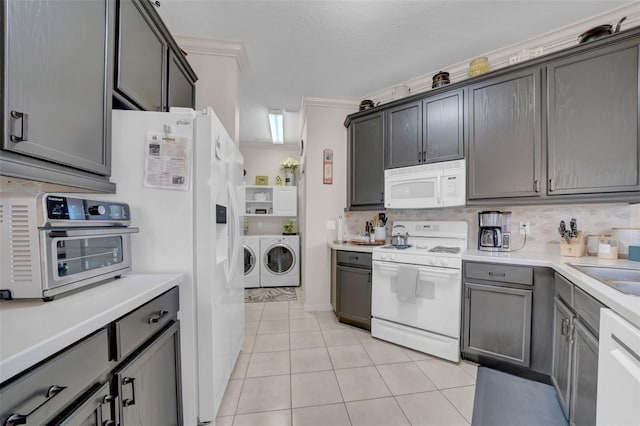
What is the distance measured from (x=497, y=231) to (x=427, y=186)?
0.72 meters

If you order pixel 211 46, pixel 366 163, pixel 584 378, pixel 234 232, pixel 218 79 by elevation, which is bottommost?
pixel 584 378

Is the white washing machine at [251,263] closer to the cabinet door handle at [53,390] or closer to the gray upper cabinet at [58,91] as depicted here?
the gray upper cabinet at [58,91]

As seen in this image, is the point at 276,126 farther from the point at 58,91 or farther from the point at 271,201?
the point at 58,91

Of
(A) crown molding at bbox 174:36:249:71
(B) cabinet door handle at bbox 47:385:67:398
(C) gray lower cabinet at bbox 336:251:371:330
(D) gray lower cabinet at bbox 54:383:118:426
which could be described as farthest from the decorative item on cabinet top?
(B) cabinet door handle at bbox 47:385:67:398

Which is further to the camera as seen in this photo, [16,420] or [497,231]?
[497,231]

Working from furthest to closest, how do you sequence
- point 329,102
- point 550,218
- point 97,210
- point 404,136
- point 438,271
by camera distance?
1. point 329,102
2. point 404,136
3. point 550,218
4. point 438,271
5. point 97,210

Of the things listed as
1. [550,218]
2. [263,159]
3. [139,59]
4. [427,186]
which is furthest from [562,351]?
[263,159]

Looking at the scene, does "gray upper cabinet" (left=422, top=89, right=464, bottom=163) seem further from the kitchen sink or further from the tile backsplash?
the kitchen sink

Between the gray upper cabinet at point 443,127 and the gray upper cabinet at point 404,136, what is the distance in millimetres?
59

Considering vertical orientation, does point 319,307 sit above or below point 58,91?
below

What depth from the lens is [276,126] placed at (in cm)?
417

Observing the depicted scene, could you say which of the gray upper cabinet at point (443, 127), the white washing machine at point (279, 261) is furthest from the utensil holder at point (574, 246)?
the white washing machine at point (279, 261)

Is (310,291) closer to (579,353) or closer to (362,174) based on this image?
(362,174)

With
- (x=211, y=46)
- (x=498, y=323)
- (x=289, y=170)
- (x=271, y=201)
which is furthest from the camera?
(x=289, y=170)
